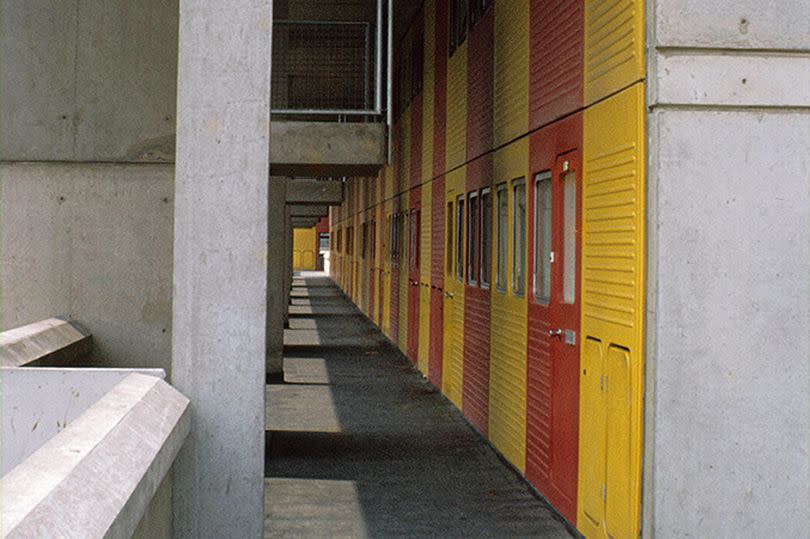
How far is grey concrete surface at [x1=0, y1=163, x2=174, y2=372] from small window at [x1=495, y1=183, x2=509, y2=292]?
Result: 279cm

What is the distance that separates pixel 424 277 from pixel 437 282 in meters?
1.58

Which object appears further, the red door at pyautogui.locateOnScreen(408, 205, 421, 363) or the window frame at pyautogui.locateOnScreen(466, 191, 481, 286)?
the red door at pyautogui.locateOnScreen(408, 205, 421, 363)

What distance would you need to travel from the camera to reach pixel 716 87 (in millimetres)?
5945

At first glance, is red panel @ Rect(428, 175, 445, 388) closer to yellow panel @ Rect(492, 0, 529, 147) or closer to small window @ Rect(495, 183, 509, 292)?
small window @ Rect(495, 183, 509, 292)

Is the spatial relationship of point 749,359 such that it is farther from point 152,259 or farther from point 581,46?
point 152,259

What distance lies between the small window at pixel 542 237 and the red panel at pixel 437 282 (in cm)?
601

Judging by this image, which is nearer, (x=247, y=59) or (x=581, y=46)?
(x=247, y=59)

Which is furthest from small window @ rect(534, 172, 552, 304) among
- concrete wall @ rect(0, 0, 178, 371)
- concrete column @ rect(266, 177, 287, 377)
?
concrete column @ rect(266, 177, 287, 377)

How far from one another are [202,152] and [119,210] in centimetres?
497

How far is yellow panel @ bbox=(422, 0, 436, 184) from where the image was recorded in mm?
16422

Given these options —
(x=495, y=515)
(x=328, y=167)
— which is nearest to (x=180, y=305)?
(x=495, y=515)

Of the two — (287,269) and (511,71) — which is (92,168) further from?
(287,269)

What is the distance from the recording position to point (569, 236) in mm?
7871

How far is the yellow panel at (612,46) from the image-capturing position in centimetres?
607
